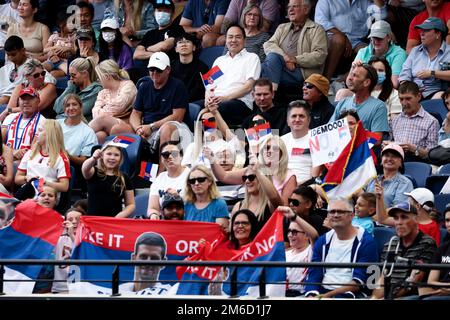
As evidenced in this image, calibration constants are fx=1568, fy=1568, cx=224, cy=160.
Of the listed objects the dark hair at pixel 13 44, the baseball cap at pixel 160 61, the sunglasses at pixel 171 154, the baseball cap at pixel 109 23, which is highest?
the baseball cap at pixel 109 23

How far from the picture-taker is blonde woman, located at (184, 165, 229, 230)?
48.6ft

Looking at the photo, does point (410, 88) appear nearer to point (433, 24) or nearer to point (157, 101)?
point (433, 24)

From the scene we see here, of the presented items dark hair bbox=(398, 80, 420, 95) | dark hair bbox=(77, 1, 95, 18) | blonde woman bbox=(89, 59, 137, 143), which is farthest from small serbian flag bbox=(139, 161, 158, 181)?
dark hair bbox=(77, 1, 95, 18)

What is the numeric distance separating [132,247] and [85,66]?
536cm

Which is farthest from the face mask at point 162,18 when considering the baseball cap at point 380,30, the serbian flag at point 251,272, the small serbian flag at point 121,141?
the serbian flag at point 251,272

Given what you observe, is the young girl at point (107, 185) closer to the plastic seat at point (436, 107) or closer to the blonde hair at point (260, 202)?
the blonde hair at point (260, 202)

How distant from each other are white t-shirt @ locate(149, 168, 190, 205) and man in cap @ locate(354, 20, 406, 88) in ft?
10.2

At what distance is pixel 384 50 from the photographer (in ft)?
59.5

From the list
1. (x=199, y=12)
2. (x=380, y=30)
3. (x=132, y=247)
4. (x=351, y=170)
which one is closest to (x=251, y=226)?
(x=132, y=247)

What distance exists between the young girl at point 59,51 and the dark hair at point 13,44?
74 centimetres

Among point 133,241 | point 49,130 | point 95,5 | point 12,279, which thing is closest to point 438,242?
point 133,241

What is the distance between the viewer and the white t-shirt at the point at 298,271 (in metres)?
13.6

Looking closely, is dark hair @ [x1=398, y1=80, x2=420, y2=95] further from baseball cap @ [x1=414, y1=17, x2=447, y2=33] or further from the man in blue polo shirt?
the man in blue polo shirt

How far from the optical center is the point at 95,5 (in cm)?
2164
